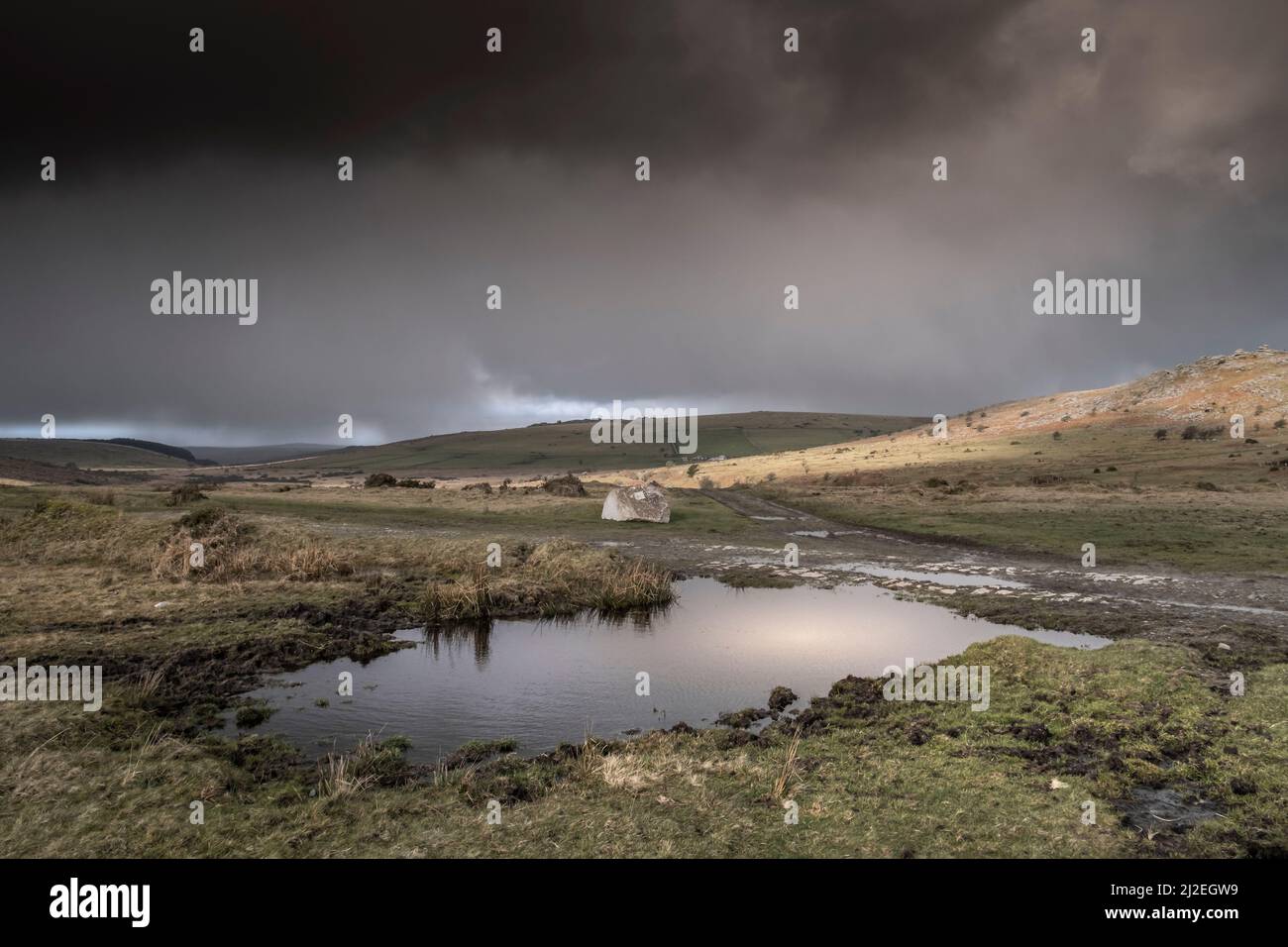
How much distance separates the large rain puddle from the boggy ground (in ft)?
4.02

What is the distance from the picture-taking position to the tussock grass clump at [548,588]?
2314 centimetres

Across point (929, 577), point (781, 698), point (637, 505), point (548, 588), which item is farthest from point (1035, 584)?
point (637, 505)

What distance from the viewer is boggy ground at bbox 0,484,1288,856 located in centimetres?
788

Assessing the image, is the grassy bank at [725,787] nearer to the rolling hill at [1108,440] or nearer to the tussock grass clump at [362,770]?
the tussock grass clump at [362,770]

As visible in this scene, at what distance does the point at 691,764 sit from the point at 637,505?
37.7 m

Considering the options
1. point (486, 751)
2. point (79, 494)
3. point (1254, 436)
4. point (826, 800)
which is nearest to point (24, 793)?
point (486, 751)

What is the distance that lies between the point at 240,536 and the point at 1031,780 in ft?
97.5

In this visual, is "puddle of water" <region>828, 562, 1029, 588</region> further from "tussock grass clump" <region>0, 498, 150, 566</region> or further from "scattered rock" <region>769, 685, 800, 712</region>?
"tussock grass clump" <region>0, 498, 150, 566</region>

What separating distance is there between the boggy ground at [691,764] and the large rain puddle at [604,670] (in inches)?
48.2

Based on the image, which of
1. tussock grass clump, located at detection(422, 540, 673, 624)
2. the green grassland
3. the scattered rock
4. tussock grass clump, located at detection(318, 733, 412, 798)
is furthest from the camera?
the green grassland

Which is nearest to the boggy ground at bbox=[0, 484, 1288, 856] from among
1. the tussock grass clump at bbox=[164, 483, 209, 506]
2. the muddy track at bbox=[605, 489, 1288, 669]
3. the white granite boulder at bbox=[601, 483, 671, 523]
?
the muddy track at bbox=[605, 489, 1288, 669]

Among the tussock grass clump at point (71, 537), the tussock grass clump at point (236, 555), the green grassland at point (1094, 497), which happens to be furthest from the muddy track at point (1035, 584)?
the tussock grass clump at point (71, 537)

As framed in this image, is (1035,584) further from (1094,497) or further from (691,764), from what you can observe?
(1094,497)
